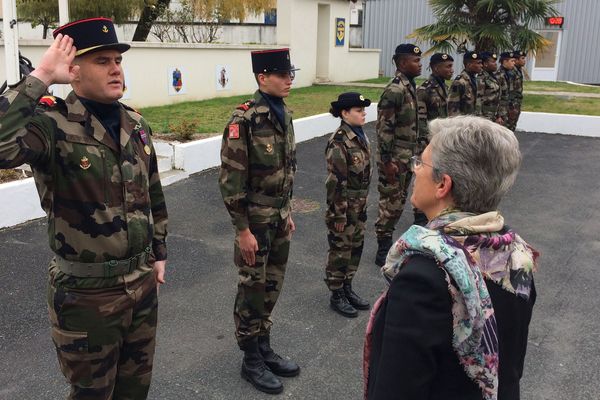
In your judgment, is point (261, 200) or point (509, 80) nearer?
point (261, 200)

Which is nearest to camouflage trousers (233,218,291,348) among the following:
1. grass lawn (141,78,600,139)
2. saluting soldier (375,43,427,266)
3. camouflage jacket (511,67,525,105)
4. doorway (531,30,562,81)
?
saluting soldier (375,43,427,266)

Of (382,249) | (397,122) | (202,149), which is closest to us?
(382,249)

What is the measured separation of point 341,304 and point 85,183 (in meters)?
2.58

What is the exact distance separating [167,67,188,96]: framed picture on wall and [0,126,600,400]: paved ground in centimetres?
760

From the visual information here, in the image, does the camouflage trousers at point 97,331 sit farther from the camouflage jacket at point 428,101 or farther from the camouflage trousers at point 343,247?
the camouflage jacket at point 428,101

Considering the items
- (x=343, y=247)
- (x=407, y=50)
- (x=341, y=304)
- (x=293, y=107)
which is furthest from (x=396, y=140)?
(x=293, y=107)

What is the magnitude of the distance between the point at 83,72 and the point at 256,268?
5.15ft

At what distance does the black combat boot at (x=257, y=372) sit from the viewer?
341 cm

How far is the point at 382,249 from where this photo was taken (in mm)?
5633

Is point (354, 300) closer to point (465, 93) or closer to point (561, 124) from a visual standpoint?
point (465, 93)

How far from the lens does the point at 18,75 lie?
22.4 ft

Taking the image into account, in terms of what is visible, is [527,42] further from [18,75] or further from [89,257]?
[89,257]

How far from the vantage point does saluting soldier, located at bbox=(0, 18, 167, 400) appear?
2.38 metres

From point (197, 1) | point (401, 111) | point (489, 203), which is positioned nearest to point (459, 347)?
point (489, 203)
